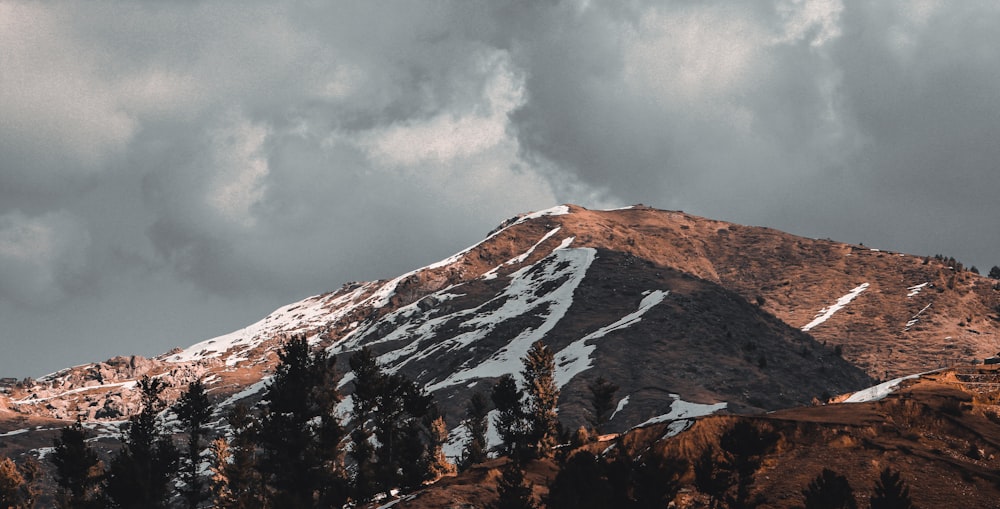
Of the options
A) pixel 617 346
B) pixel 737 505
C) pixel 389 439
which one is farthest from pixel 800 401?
pixel 737 505

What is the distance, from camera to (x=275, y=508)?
191 ft

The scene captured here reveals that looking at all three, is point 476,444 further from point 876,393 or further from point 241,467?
point 876,393

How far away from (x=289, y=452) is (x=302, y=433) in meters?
2.01

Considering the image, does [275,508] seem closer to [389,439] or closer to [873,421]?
[389,439]

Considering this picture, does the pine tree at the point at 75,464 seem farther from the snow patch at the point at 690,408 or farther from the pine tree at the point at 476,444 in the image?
the snow patch at the point at 690,408

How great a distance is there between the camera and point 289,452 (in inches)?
2800

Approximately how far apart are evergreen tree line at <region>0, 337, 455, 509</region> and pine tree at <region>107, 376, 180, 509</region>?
10cm

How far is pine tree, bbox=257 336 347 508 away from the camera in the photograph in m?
70.3

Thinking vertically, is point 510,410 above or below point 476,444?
above

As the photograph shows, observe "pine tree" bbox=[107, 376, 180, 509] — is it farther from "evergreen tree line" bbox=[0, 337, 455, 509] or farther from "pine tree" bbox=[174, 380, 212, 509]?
"pine tree" bbox=[174, 380, 212, 509]

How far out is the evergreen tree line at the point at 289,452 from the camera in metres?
71.4

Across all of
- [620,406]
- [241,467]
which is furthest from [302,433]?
[620,406]

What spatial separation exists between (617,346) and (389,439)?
9464cm

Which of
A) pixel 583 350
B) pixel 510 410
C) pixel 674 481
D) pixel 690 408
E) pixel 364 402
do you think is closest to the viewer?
pixel 674 481
